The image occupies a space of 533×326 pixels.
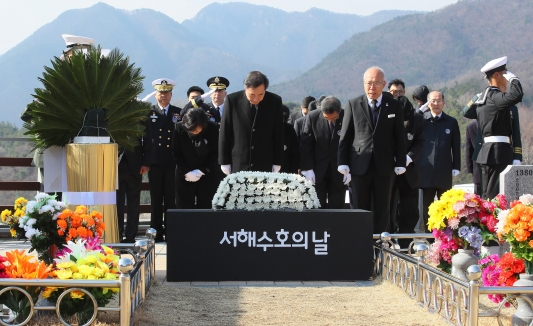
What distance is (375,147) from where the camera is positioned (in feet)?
24.2

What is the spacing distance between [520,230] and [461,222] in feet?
4.13

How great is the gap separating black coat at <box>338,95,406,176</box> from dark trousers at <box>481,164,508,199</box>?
1734 mm

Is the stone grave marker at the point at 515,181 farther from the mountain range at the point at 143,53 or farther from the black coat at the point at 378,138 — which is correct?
the mountain range at the point at 143,53

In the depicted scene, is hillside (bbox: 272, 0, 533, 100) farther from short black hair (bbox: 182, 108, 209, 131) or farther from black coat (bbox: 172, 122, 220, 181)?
short black hair (bbox: 182, 108, 209, 131)

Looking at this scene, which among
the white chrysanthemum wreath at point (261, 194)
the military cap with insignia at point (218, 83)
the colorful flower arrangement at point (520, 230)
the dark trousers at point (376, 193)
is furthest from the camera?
the military cap with insignia at point (218, 83)

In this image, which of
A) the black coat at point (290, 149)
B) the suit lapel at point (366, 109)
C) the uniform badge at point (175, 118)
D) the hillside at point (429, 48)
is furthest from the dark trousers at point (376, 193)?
the hillside at point (429, 48)

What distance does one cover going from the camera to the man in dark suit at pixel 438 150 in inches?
382

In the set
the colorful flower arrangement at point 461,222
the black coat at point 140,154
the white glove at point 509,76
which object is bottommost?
the colorful flower arrangement at point 461,222

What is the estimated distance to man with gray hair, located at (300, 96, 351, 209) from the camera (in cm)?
938

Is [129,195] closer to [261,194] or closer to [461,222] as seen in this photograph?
[261,194]

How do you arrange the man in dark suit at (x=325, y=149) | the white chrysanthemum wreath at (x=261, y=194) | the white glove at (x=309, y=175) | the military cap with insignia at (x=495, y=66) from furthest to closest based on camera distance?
the man in dark suit at (x=325, y=149), the white glove at (x=309, y=175), the military cap with insignia at (x=495, y=66), the white chrysanthemum wreath at (x=261, y=194)

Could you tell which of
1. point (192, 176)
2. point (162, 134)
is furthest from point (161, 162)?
point (192, 176)

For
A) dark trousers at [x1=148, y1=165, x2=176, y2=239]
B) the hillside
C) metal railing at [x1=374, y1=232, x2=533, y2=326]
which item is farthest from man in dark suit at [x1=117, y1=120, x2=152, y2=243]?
the hillside

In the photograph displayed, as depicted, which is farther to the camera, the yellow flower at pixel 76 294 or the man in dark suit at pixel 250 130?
the man in dark suit at pixel 250 130
